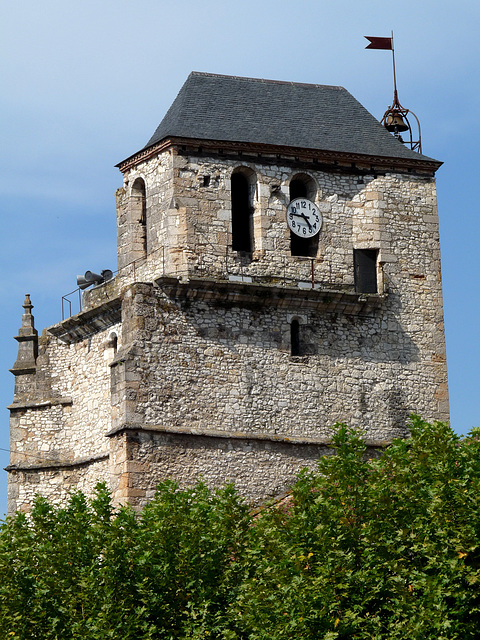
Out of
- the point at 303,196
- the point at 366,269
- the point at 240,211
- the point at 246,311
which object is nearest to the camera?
the point at 246,311

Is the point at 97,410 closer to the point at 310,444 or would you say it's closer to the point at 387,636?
the point at 310,444

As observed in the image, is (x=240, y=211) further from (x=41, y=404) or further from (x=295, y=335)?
(x=41, y=404)

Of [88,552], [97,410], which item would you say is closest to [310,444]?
[97,410]

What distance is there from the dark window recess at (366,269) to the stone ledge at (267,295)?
0.39m

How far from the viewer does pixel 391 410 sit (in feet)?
137

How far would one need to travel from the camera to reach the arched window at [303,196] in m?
42.4

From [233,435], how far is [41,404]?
21.9 feet

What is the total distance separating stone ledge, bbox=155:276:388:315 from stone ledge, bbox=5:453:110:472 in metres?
4.58

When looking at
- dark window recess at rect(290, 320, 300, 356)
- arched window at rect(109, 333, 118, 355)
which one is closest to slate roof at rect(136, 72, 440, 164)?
dark window recess at rect(290, 320, 300, 356)

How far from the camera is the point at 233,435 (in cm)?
4000

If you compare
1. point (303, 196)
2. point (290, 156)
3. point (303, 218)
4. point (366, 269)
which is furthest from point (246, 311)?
point (290, 156)

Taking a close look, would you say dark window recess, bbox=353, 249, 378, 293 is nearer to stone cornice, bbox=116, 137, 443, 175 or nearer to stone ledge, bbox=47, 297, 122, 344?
stone cornice, bbox=116, 137, 443, 175

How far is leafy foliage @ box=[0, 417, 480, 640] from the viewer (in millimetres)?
30781

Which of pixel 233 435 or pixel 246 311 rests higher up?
pixel 246 311
